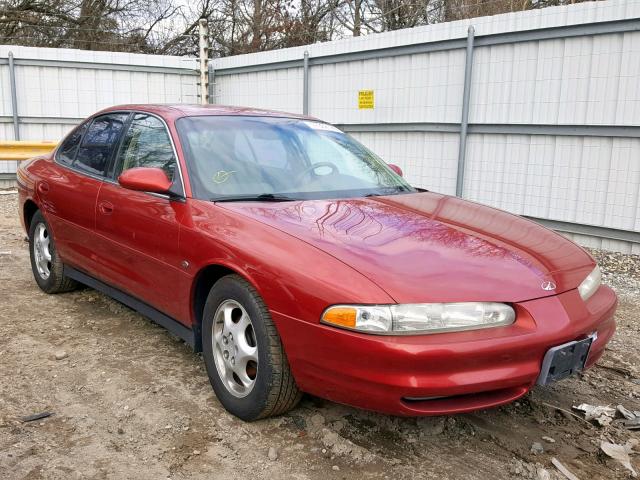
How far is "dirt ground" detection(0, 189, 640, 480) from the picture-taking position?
8.40ft

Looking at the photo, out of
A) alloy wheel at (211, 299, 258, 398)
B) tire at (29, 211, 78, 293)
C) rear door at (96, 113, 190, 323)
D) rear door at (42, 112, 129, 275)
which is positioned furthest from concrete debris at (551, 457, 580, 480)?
tire at (29, 211, 78, 293)

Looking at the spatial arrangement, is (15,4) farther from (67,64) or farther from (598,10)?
(598,10)

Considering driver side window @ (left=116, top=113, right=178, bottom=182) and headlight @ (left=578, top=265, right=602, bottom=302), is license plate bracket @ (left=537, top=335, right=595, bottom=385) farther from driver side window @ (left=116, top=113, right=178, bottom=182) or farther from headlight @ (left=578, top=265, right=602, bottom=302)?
driver side window @ (left=116, top=113, right=178, bottom=182)

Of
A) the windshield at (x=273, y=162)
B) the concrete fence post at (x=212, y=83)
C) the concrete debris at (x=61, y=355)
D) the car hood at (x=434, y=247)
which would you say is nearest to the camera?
the car hood at (x=434, y=247)

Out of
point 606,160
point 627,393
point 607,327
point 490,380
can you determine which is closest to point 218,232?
point 490,380

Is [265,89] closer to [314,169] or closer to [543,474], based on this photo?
[314,169]

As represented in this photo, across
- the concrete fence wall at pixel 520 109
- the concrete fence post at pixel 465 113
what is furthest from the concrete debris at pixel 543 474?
the concrete fence post at pixel 465 113

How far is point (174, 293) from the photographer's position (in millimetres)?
3275

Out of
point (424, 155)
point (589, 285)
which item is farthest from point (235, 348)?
point (424, 155)

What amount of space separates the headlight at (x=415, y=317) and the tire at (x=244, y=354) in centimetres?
42

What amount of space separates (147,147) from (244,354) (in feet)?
5.50

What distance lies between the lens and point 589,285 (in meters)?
2.87

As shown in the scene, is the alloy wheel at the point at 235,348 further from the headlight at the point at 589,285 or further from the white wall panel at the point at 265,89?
the white wall panel at the point at 265,89

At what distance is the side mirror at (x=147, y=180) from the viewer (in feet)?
10.6
